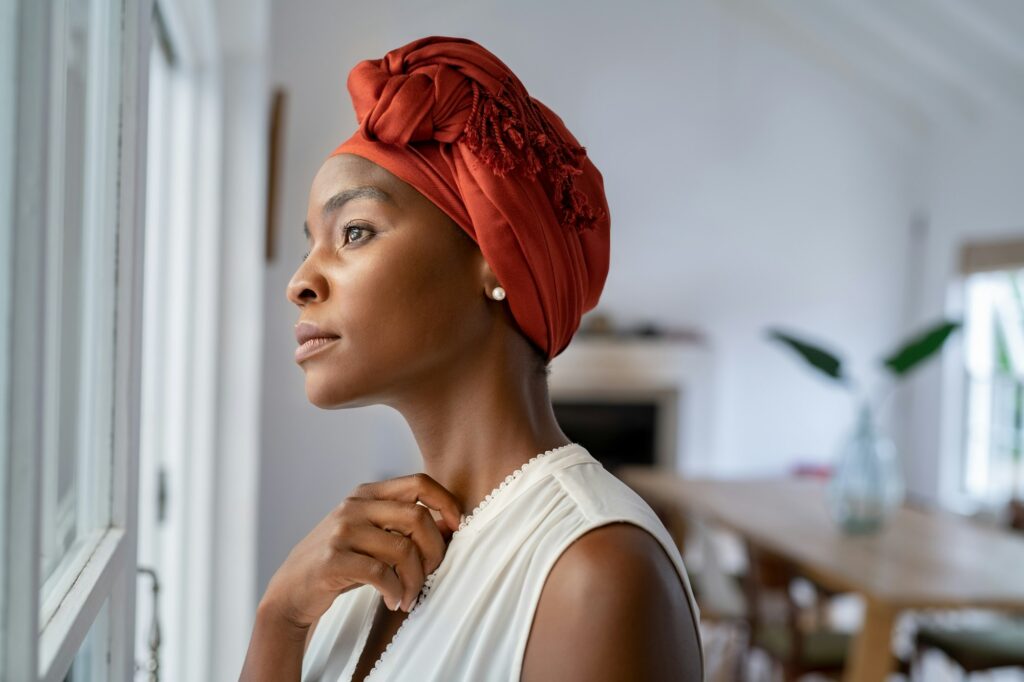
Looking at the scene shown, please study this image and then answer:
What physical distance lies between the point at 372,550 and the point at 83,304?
403 mm

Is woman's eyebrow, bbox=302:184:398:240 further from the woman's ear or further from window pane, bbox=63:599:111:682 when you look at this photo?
window pane, bbox=63:599:111:682

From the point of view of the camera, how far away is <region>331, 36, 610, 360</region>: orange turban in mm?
766

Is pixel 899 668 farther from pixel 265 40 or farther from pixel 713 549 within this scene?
pixel 265 40

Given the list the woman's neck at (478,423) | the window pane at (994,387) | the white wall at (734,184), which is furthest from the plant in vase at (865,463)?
the white wall at (734,184)

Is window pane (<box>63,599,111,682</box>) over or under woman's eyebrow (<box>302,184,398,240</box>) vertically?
under

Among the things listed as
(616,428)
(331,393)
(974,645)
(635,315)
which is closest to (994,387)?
(635,315)

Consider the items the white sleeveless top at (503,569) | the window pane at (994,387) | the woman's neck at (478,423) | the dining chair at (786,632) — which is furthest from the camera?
the window pane at (994,387)

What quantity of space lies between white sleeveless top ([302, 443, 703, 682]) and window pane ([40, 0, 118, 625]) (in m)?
0.30

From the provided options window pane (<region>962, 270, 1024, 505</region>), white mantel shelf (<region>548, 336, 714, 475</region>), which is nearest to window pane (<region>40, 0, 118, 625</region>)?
white mantel shelf (<region>548, 336, 714, 475</region>)

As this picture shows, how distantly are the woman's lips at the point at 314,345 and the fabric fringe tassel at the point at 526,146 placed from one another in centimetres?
19

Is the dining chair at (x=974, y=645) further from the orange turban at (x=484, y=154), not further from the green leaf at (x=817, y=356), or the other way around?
Answer: the orange turban at (x=484, y=154)

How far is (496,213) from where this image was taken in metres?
0.78

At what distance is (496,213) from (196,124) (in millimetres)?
1637

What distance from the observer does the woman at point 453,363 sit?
0.75 metres
